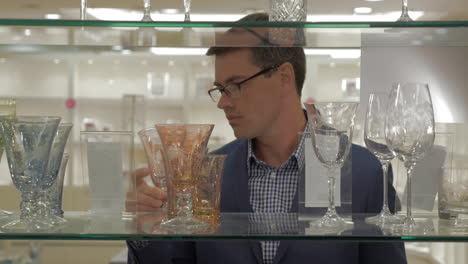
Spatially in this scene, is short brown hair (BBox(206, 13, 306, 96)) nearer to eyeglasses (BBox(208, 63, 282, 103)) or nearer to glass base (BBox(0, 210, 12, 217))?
eyeglasses (BBox(208, 63, 282, 103))

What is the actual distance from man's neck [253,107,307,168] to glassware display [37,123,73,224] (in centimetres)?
85

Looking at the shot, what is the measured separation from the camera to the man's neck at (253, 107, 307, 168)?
6.51 feet

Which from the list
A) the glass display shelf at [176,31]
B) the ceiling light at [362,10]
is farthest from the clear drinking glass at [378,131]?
the ceiling light at [362,10]

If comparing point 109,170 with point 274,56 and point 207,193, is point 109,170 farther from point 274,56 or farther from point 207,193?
point 274,56

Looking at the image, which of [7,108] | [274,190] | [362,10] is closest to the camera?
[7,108]

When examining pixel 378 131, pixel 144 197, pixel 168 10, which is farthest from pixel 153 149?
pixel 168 10

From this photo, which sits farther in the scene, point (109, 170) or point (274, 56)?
point (274, 56)

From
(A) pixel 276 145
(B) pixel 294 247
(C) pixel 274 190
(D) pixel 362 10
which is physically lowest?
(B) pixel 294 247

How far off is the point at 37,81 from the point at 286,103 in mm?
3985

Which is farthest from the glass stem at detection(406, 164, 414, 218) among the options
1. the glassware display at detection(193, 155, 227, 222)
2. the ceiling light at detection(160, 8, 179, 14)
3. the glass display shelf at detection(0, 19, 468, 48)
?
the ceiling light at detection(160, 8, 179, 14)

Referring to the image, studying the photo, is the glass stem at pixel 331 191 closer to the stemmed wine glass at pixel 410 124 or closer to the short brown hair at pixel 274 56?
the stemmed wine glass at pixel 410 124

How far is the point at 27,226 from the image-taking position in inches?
45.4

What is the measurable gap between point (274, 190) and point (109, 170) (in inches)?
26.3

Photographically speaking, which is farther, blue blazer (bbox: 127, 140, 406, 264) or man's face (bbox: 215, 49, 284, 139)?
man's face (bbox: 215, 49, 284, 139)
